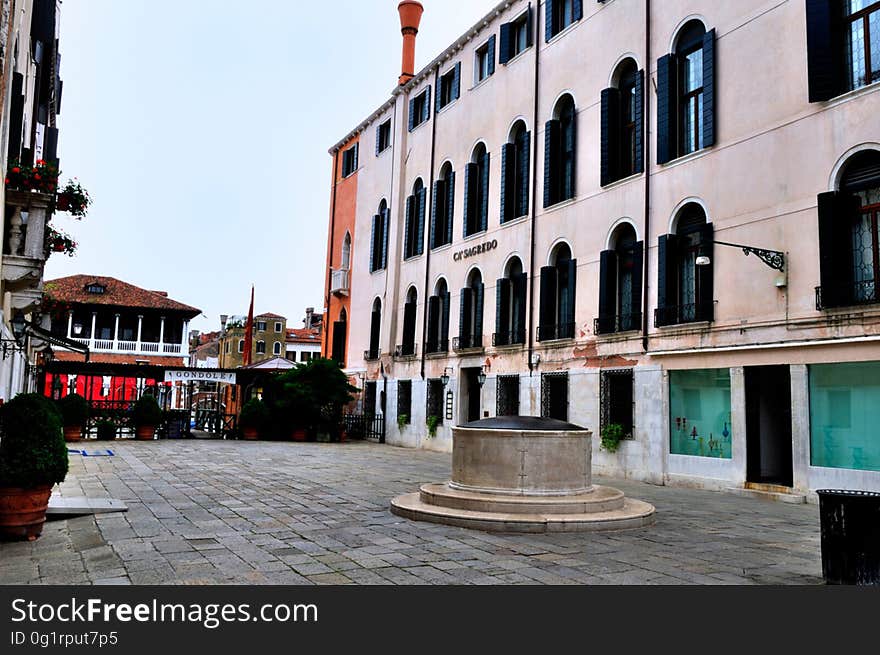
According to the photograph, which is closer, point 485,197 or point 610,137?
point 610,137

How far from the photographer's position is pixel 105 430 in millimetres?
24266

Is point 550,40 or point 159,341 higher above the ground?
point 550,40

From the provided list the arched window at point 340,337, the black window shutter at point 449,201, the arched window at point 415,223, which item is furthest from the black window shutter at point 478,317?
the arched window at point 340,337

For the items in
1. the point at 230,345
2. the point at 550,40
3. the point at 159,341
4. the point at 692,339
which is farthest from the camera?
the point at 230,345

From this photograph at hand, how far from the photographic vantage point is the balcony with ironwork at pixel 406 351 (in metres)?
27.1

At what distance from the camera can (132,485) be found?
12.4m

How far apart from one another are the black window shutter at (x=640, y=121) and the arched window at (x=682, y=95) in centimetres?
62

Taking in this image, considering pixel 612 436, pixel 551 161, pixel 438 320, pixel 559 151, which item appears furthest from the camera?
pixel 438 320

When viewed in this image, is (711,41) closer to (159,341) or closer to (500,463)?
(500,463)

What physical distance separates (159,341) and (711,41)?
3863 centimetres

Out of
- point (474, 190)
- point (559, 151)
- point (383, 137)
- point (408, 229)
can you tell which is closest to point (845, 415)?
point (559, 151)

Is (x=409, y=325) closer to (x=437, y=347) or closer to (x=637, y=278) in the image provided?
(x=437, y=347)

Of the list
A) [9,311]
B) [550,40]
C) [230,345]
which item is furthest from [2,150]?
[230,345]

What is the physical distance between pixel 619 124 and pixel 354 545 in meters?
13.8
